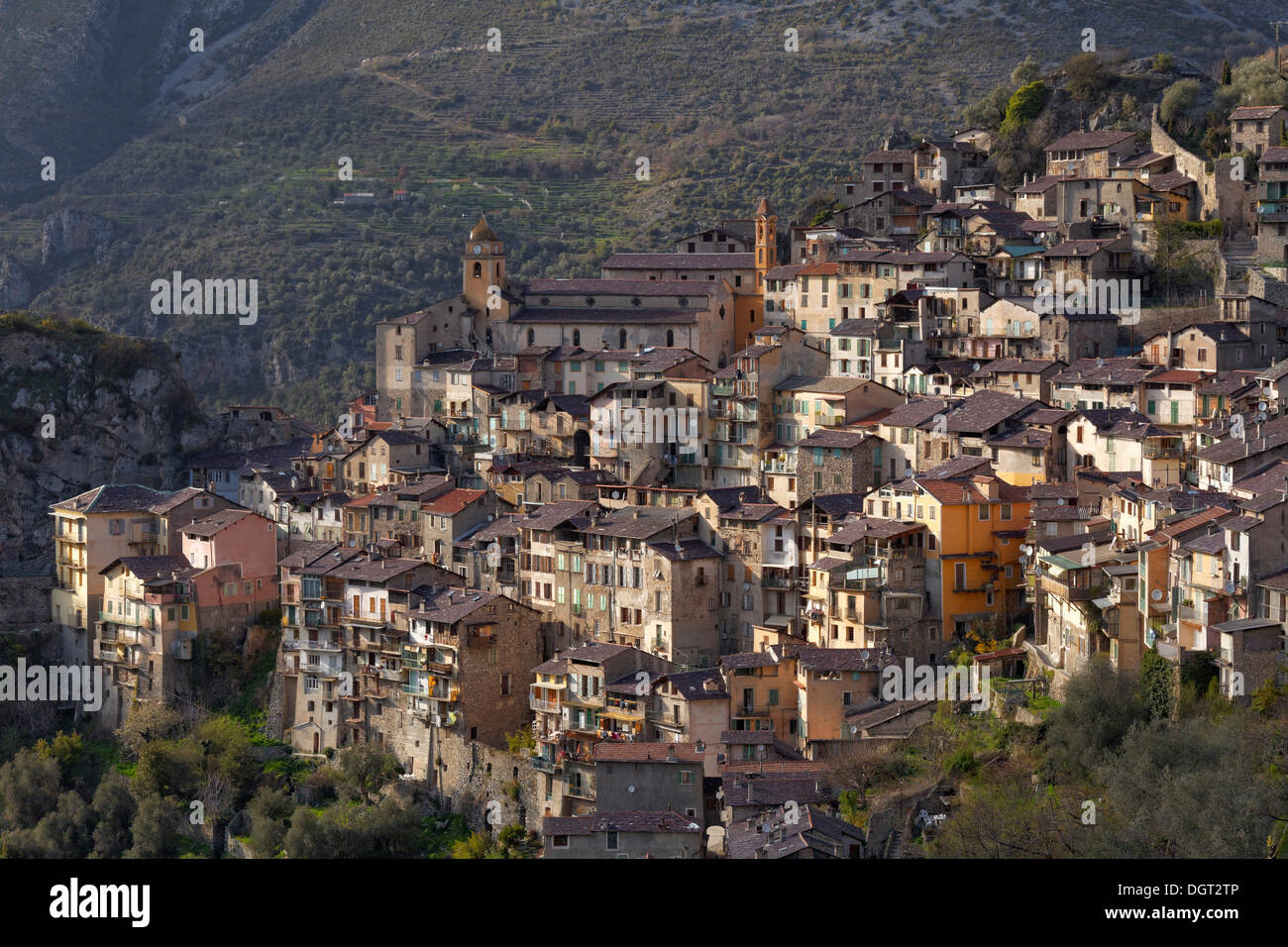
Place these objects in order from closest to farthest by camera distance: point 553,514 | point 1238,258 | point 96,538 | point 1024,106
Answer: point 553,514, point 1238,258, point 96,538, point 1024,106

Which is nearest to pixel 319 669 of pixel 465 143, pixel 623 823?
pixel 623 823

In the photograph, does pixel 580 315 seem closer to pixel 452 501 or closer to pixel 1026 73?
pixel 452 501

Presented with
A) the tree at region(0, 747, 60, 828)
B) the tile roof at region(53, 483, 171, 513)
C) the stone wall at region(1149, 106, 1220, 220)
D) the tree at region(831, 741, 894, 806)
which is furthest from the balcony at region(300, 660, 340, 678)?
the stone wall at region(1149, 106, 1220, 220)

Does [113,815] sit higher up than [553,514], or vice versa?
[553,514]

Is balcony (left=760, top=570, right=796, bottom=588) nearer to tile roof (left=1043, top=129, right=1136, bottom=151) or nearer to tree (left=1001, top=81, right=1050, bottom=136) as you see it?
tile roof (left=1043, top=129, right=1136, bottom=151)
